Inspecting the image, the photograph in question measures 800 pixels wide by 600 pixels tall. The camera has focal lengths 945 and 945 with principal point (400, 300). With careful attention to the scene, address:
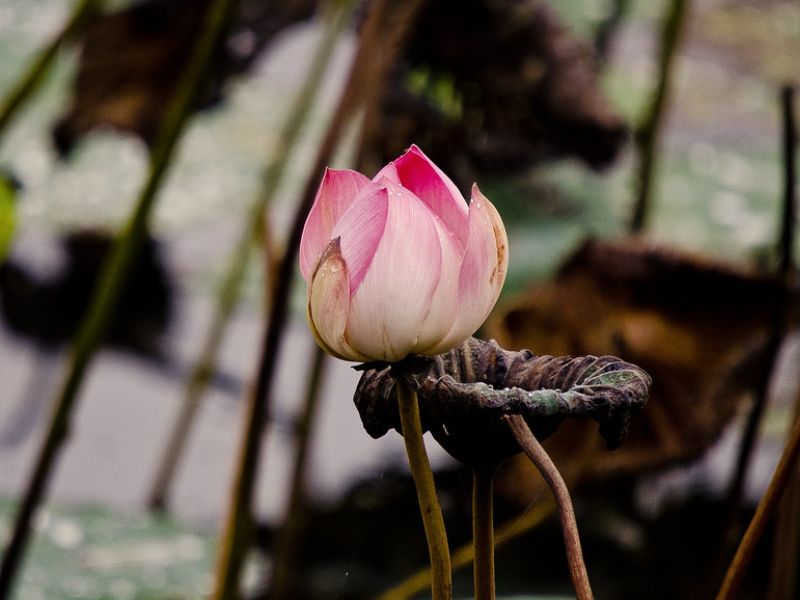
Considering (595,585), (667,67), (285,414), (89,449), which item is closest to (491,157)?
(667,67)

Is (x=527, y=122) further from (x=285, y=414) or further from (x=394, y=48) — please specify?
(x=285, y=414)

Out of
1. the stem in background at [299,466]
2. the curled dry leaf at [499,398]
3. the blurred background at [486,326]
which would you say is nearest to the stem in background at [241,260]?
the blurred background at [486,326]

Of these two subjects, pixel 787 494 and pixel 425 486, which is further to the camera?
pixel 787 494

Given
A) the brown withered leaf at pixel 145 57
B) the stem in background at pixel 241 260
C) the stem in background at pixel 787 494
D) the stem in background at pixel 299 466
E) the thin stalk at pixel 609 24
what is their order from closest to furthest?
the stem in background at pixel 787 494, the stem in background at pixel 299 466, the stem in background at pixel 241 260, the brown withered leaf at pixel 145 57, the thin stalk at pixel 609 24

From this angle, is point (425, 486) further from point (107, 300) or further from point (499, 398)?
point (107, 300)

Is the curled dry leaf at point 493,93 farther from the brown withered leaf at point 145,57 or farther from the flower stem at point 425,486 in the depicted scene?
the flower stem at point 425,486

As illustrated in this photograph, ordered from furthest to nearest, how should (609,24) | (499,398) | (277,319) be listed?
(609,24), (277,319), (499,398)

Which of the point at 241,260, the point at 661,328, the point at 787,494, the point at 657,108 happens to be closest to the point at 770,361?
the point at 787,494

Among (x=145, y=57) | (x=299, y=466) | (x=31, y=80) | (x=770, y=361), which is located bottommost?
(x=299, y=466)
